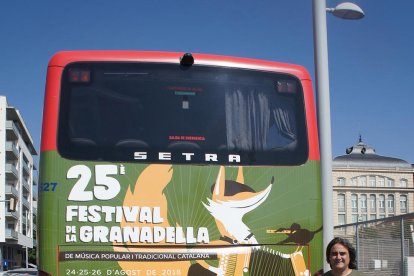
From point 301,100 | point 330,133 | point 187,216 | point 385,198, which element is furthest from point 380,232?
point 385,198

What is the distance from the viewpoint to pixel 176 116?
7156mm

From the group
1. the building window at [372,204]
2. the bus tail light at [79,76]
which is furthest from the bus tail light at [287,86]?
the building window at [372,204]

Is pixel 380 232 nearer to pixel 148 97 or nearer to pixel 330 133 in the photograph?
pixel 330 133

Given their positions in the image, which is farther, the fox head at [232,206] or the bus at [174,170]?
the fox head at [232,206]

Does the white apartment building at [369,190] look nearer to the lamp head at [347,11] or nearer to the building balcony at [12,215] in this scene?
the building balcony at [12,215]

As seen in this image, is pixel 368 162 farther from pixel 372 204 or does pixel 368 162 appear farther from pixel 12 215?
pixel 12 215

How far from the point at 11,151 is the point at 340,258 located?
2876 inches

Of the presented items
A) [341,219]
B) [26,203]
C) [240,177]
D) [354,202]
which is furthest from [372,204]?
[240,177]

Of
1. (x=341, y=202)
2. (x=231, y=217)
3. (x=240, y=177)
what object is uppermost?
(x=341, y=202)

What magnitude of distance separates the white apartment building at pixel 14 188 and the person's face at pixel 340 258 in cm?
5995

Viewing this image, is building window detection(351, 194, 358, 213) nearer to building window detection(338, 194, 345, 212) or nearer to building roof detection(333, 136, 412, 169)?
building window detection(338, 194, 345, 212)

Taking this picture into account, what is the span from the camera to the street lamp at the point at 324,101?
9.60 m

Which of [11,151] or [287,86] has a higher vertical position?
[11,151]

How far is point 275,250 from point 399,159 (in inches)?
4910
